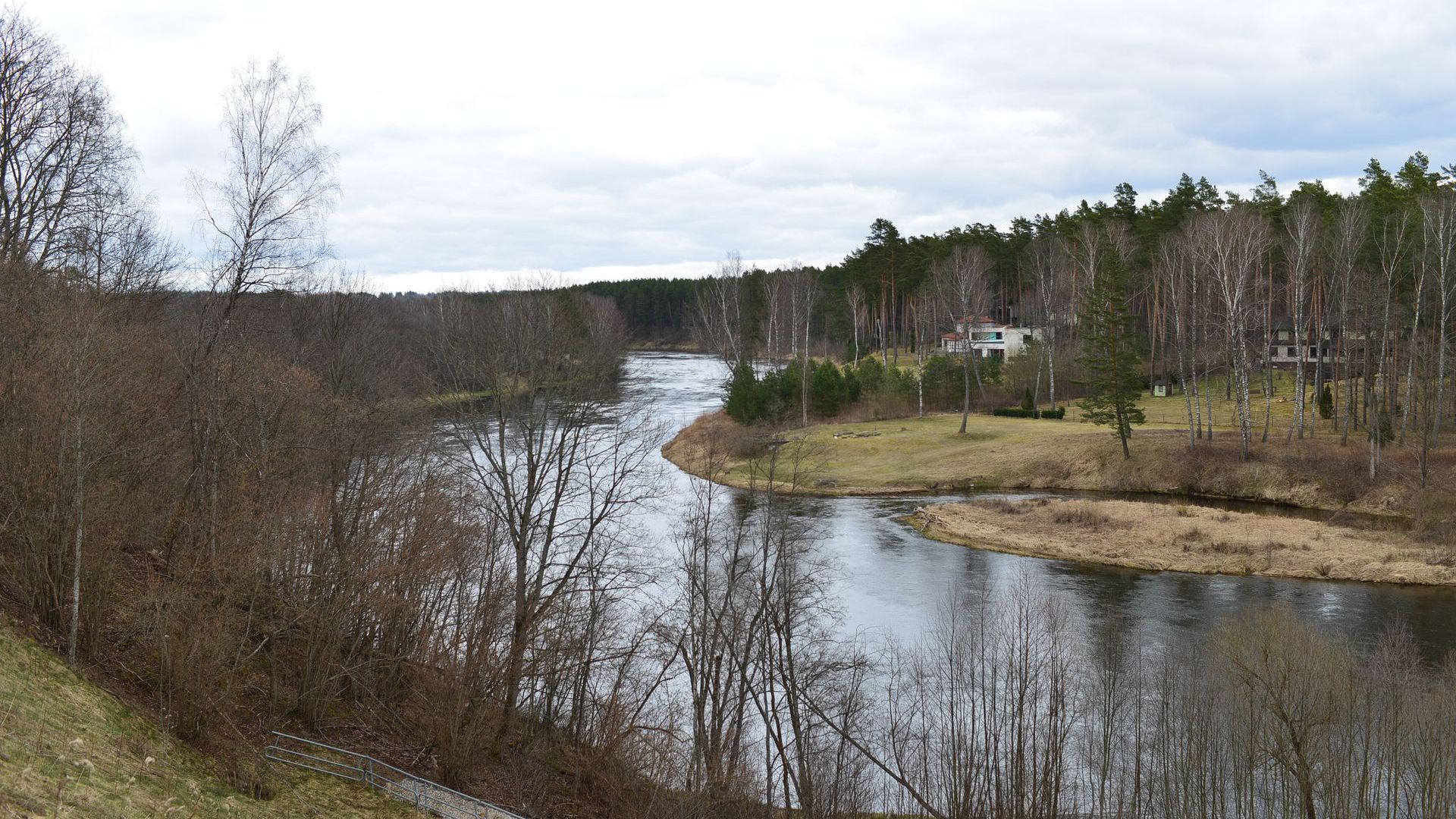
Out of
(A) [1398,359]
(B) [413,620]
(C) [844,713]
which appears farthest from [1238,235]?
(B) [413,620]

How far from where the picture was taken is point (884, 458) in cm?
6178

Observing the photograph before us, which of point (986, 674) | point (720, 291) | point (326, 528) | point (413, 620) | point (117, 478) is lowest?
point (986, 674)

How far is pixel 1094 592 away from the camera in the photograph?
34.8 m

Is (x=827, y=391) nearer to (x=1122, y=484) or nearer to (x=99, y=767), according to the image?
(x=1122, y=484)

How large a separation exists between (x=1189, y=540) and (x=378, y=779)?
3379 centimetres

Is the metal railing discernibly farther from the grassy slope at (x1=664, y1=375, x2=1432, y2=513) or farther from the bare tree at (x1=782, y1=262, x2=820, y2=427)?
the bare tree at (x1=782, y1=262, x2=820, y2=427)

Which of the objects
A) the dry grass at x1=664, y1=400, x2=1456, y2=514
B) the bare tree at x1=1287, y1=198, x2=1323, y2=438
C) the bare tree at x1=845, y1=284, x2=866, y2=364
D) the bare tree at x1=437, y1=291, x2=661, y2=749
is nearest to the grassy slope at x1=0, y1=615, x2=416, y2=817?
the bare tree at x1=437, y1=291, x2=661, y2=749

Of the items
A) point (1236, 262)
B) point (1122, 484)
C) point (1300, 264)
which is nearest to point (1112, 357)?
point (1122, 484)

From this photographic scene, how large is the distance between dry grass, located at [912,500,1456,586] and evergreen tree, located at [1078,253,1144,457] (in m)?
8.07

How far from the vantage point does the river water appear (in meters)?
30.3

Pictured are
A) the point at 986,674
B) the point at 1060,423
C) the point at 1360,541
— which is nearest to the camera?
the point at 986,674

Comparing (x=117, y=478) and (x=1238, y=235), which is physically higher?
(x=1238, y=235)

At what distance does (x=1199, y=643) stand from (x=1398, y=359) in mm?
43950

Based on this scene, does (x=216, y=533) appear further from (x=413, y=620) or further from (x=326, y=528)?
(x=413, y=620)
